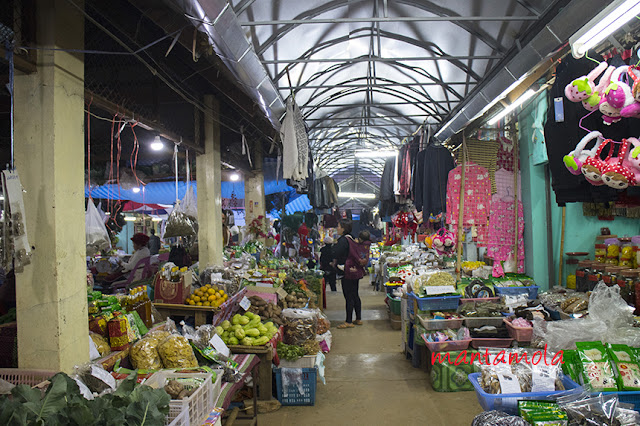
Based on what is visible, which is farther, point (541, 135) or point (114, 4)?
point (541, 135)

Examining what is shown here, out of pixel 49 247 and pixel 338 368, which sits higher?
pixel 49 247

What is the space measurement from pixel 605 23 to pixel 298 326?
13.4 feet

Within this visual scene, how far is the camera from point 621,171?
8.65 ft

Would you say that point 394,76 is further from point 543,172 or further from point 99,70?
point 99,70

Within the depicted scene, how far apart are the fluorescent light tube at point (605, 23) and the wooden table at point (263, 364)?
12.3 feet

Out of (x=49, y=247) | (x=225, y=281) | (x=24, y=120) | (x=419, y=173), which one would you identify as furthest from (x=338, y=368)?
(x=24, y=120)

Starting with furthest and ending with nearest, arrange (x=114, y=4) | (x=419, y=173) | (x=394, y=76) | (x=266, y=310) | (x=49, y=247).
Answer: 1. (x=394, y=76)
2. (x=419, y=173)
3. (x=266, y=310)
4. (x=114, y=4)
5. (x=49, y=247)

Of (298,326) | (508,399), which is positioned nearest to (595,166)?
(508,399)

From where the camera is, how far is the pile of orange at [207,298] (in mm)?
4762

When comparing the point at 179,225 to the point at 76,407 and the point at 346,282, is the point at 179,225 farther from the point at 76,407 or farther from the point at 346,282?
the point at 346,282

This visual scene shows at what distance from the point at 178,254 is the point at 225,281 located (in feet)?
8.04

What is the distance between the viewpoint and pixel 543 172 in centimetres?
618

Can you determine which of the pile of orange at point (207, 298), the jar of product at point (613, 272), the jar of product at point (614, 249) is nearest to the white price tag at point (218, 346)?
the pile of orange at point (207, 298)

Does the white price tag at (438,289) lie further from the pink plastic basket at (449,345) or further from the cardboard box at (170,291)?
the cardboard box at (170,291)
